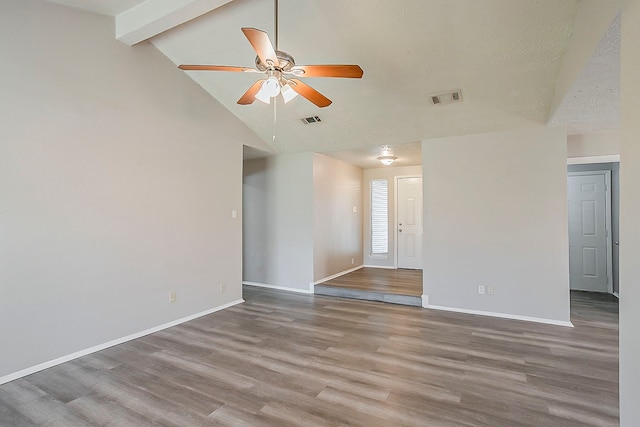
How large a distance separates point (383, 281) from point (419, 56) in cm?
388

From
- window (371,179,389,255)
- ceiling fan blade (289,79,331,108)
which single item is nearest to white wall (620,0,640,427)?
ceiling fan blade (289,79,331,108)

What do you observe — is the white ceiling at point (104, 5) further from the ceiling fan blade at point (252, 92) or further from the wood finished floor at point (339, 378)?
the wood finished floor at point (339, 378)

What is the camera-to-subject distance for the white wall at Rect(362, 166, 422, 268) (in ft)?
23.7

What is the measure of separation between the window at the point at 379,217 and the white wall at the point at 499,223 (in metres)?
2.82

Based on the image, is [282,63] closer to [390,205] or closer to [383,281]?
[383,281]

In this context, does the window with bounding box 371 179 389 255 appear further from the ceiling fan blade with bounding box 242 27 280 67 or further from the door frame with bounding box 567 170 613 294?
the ceiling fan blade with bounding box 242 27 280 67

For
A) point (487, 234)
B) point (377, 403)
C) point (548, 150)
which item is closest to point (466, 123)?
point (548, 150)

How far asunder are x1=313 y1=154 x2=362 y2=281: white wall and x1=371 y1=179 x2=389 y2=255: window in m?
0.33

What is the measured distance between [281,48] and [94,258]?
2.85 meters

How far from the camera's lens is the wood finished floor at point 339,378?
210 centimetres

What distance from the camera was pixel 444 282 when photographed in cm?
445

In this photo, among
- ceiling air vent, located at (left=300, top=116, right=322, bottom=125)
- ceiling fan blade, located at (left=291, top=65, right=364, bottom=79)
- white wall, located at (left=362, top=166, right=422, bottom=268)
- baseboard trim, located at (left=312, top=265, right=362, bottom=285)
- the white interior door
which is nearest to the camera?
ceiling fan blade, located at (left=291, top=65, right=364, bottom=79)

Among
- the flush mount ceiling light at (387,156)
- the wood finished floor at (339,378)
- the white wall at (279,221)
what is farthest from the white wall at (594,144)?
the white wall at (279,221)

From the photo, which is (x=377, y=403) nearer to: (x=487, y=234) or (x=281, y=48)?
(x=487, y=234)
